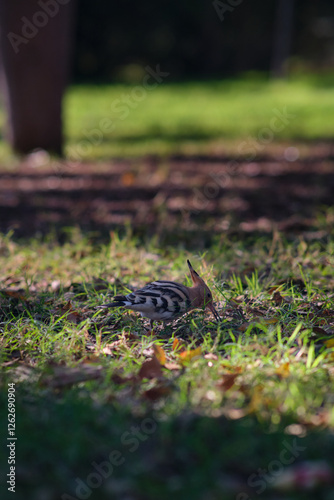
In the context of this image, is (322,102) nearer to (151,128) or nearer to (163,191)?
(151,128)

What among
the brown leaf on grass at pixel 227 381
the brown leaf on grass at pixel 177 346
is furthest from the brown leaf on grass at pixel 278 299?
the brown leaf on grass at pixel 227 381

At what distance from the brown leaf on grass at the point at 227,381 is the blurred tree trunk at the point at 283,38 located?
17.8m

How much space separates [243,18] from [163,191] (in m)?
17.5

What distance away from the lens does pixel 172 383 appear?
290 centimetres

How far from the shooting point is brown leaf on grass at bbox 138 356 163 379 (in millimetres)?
3018

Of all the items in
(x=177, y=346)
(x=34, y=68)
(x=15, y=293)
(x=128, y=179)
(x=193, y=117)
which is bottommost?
(x=193, y=117)

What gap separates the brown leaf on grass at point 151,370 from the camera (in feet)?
9.90

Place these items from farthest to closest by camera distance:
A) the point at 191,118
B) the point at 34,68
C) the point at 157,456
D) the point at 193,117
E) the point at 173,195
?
the point at 193,117, the point at 191,118, the point at 34,68, the point at 173,195, the point at 157,456

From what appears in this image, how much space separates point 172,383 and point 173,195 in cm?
445

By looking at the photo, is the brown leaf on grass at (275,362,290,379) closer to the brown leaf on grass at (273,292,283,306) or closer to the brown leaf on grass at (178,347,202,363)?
the brown leaf on grass at (178,347,202,363)

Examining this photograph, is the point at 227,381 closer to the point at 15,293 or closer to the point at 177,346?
the point at 177,346

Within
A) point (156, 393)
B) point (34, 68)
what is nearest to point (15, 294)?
point (156, 393)

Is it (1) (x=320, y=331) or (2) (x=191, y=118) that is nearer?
(1) (x=320, y=331)

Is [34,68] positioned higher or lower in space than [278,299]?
higher
